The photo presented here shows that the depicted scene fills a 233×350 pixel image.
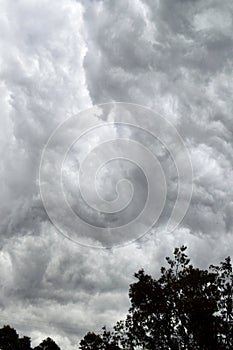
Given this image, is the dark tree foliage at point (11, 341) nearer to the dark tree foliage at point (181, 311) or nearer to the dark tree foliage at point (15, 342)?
the dark tree foliage at point (15, 342)

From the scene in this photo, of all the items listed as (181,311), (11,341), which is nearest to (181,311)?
(181,311)

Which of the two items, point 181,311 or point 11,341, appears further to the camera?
point 11,341

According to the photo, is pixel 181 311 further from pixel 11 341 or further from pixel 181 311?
pixel 11 341

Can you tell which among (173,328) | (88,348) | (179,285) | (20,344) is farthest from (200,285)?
(20,344)

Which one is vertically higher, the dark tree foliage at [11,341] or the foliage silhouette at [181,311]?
the dark tree foliage at [11,341]

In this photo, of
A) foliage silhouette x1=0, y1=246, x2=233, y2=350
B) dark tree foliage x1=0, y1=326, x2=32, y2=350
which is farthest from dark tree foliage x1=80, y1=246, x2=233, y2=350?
dark tree foliage x1=0, y1=326, x2=32, y2=350

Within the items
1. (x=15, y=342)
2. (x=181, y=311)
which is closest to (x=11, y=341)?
(x=15, y=342)

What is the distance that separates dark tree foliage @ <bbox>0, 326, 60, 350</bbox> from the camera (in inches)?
2509

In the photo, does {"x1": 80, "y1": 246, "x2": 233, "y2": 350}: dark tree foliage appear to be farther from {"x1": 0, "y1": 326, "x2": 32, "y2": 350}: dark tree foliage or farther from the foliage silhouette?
{"x1": 0, "y1": 326, "x2": 32, "y2": 350}: dark tree foliage

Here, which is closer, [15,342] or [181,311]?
[181,311]

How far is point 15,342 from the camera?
212ft

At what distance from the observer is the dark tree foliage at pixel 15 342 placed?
63719mm

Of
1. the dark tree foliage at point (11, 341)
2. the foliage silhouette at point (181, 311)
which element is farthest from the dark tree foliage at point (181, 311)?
the dark tree foliage at point (11, 341)

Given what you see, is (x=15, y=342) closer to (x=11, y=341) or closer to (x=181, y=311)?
(x=11, y=341)
